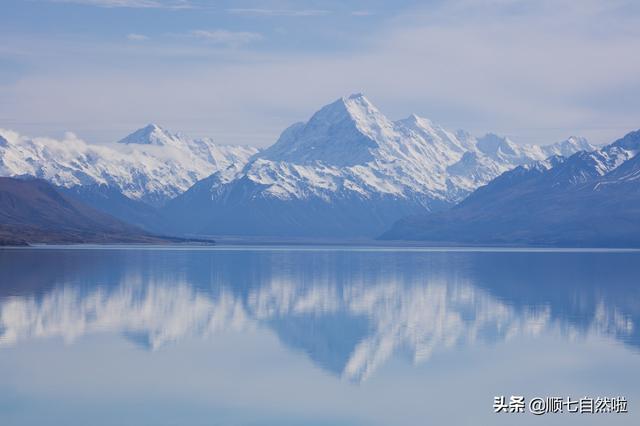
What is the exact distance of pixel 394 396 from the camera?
47469 mm

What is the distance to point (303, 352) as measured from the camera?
60.2 m

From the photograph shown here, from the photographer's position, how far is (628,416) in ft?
141

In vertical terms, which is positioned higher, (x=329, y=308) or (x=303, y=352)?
(x=303, y=352)

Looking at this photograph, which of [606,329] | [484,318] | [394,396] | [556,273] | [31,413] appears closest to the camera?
[31,413]

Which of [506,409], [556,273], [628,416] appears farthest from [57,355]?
[556,273]

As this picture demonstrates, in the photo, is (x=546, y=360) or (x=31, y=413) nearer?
(x=31, y=413)

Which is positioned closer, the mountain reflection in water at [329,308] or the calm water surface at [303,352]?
the calm water surface at [303,352]

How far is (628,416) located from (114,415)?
20563mm

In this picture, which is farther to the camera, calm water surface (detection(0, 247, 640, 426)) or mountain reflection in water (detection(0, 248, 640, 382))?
mountain reflection in water (detection(0, 248, 640, 382))

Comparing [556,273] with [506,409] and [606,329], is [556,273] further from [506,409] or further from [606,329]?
[506,409]

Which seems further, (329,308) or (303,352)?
(329,308)

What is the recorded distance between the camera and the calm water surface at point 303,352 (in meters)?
44.1

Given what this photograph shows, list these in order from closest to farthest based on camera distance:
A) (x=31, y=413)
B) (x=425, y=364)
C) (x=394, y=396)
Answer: (x=31, y=413), (x=394, y=396), (x=425, y=364)

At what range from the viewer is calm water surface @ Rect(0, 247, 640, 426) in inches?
1737
